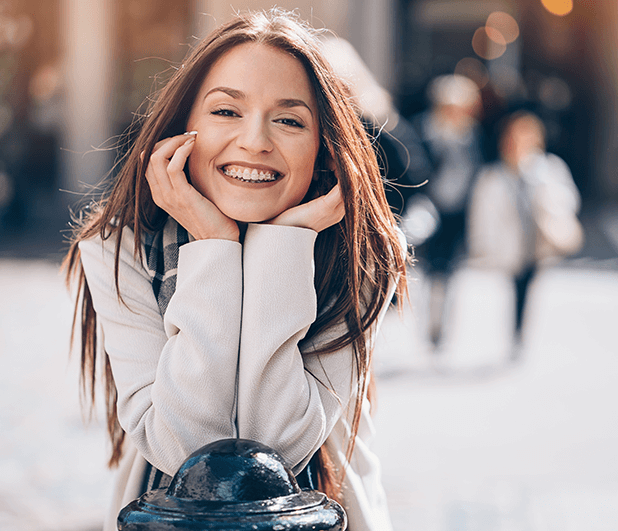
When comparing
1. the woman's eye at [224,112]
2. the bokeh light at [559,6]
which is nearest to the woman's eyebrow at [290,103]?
the woman's eye at [224,112]

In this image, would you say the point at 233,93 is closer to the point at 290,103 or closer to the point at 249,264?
the point at 290,103

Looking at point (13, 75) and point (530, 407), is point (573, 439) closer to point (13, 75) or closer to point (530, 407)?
point (530, 407)

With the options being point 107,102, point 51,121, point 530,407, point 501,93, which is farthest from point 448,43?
point 530,407

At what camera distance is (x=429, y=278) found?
6.82 metres

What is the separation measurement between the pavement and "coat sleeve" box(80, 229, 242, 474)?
2.00 feet

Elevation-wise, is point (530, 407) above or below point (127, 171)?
below

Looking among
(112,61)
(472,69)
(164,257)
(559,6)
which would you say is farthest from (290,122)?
(559,6)

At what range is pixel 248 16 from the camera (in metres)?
1.98

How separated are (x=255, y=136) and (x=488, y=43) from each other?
1413cm

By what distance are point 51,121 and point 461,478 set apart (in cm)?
1236

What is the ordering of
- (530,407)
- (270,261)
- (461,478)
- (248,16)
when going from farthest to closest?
(530,407)
(461,478)
(248,16)
(270,261)

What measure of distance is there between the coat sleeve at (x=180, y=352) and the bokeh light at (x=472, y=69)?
13796 millimetres

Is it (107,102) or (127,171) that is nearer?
(127,171)

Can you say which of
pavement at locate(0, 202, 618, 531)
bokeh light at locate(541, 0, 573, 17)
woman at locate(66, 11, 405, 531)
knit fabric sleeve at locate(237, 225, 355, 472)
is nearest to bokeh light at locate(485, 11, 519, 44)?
bokeh light at locate(541, 0, 573, 17)
